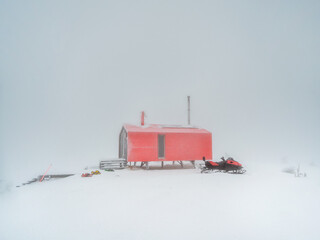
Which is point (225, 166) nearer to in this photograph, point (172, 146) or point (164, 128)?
point (172, 146)

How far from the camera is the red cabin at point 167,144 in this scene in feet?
40.9

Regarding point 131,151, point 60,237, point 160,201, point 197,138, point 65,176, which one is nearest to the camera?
point 60,237

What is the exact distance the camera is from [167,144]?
12.9 m

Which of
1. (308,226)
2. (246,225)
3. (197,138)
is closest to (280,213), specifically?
(308,226)

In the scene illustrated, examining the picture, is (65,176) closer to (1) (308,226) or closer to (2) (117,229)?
(2) (117,229)

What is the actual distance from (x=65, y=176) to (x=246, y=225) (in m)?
9.69

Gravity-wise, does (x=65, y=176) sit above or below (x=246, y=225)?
below

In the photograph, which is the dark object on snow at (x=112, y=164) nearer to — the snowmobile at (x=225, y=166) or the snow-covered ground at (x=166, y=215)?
the snowmobile at (x=225, y=166)

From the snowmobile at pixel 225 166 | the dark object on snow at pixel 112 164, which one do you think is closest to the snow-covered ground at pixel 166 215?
the snowmobile at pixel 225 166

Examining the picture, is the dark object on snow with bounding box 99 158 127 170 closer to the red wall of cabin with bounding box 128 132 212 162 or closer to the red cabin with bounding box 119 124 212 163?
the red cabin with bounding box 119 124 212 163

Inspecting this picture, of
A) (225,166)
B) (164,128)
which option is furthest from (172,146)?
(225,166)

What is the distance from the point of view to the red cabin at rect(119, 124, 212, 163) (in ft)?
40.9

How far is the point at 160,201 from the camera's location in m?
5.57

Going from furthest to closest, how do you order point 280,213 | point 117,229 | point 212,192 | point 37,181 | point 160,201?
1. point 37,181
2. point 212,192
3. point 160,201
4. point 280,213
5. point 117,229
